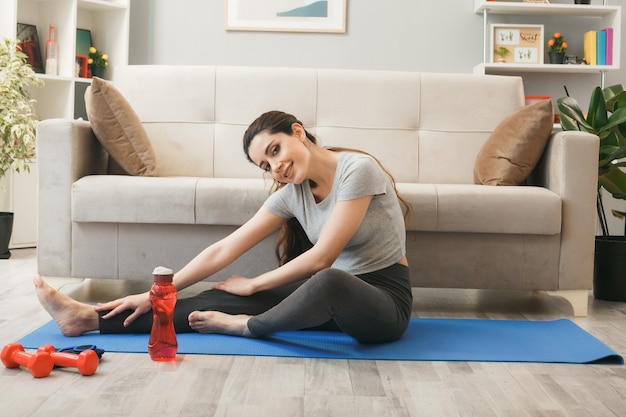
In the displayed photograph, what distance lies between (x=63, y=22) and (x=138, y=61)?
531 mm

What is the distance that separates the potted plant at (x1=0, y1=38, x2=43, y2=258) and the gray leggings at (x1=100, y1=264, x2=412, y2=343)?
203cm

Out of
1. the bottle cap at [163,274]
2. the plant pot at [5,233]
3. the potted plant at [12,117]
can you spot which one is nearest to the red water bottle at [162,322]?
the bottle cap at [163,274]

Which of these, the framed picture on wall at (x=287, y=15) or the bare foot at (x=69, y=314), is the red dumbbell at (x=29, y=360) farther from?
the framed picture on wall at (x=287, y=15)

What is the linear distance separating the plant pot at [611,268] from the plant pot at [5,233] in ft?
9.39

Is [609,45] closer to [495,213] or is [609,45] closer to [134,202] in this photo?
[495,213]

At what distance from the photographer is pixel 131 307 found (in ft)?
7.49

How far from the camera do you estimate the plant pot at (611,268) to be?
3211 millimetres

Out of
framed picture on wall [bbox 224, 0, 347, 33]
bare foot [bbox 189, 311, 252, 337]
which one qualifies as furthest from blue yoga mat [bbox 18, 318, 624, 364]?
framed picture on wall [bbox 224, 0, 347, 33]

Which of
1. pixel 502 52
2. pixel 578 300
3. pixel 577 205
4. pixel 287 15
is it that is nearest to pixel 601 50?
pixel 502 52

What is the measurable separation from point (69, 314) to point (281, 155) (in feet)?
2.46

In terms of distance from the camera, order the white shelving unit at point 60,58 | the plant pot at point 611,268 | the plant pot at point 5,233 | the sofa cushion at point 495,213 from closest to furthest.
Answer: the sofa cushion at point 495,213 < the plant pot at point 611,268 < the plant pot at point 5,233 < the white shelving unit at point 60,58

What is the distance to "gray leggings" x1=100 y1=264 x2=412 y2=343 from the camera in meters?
2.08

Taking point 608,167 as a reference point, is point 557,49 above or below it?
above

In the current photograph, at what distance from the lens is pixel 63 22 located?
14.8 ft
